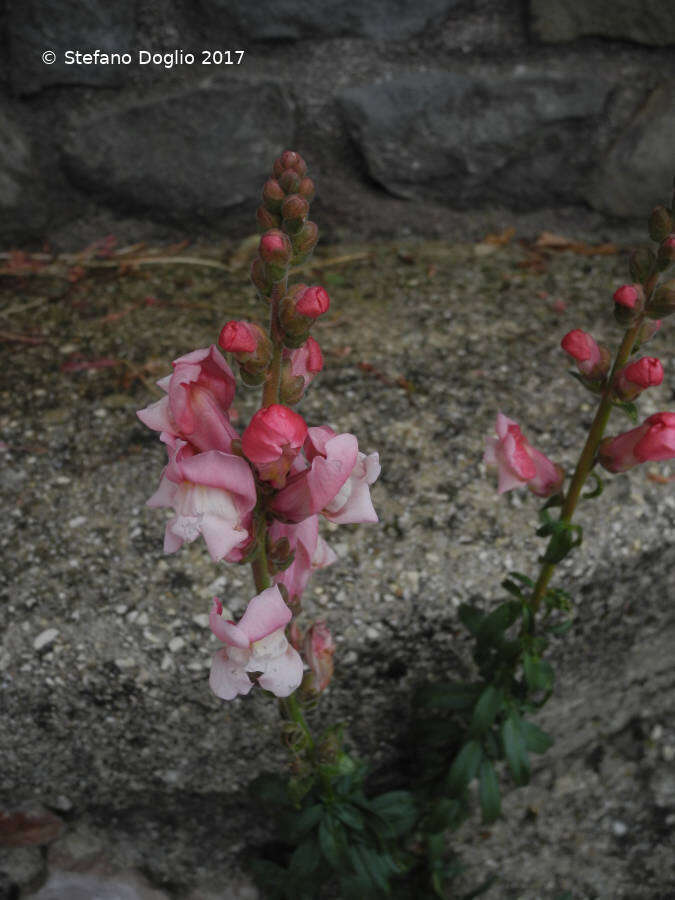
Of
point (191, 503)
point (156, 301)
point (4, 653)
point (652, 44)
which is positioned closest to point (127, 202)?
point (156, 301)

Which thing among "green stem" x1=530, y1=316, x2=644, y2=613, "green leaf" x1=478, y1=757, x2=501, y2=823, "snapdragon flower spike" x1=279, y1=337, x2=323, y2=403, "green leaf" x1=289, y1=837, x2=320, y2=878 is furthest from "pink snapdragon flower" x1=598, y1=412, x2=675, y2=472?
"green leaf" x1=289, y1=837, x2=320, y2=878

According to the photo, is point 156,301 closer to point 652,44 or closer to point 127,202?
point 127,202

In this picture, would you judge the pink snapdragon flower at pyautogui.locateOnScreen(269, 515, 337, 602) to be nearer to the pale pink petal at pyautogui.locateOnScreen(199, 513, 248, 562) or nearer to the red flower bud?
the pale pink petal at pyautogui.locateOnScreen(199, 513, 248, 562)

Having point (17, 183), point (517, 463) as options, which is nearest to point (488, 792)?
point (517, 463)

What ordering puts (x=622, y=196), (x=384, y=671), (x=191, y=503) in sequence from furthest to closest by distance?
(x=622, y=196) < (x=384, y=671) < (x=191, y=503)

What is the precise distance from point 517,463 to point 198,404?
0.44 meters

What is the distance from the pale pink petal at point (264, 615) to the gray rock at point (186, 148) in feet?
4.12

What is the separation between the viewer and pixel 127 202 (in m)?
1.92

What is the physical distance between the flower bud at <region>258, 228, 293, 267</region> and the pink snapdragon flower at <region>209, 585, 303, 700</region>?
0.32 metres

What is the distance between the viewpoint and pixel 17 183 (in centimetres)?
180

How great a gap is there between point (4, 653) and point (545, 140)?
150 cm

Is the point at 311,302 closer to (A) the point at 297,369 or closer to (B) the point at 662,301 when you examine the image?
(A) the point at 297,369

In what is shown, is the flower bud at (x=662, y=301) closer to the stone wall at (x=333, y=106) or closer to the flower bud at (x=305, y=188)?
the flower bud at (x=305, y=188)

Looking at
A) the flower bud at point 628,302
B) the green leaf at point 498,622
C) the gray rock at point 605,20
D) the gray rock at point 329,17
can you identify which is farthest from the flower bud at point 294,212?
the gray rock at point 605,20
